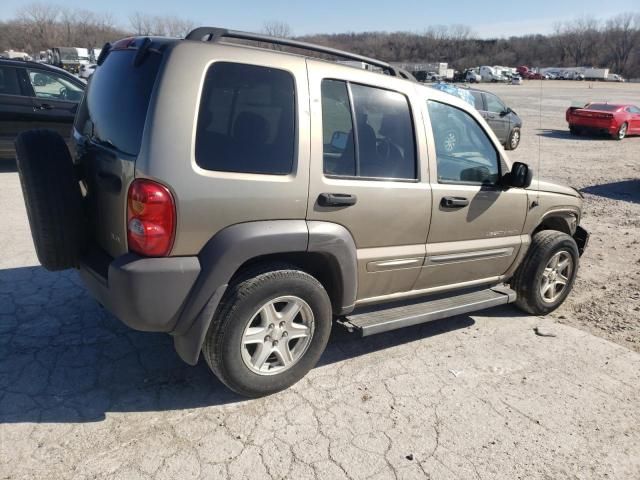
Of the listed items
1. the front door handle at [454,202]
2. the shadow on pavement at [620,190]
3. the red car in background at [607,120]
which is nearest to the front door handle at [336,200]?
the front door handle at [454,202]

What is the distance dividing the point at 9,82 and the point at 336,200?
26.7ft

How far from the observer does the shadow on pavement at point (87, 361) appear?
2.89 metres

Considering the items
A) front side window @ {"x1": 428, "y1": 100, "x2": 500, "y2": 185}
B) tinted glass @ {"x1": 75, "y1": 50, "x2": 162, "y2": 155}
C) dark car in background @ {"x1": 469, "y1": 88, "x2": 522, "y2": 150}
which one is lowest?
dark car in background @ {"x1": 469, "y1": 88, "x2": 522, "y2": 150}

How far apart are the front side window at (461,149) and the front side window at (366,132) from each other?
0.85ft

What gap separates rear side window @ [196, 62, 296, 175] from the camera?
2578mm

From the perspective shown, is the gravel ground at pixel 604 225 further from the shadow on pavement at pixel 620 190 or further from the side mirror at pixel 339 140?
the side mirror at pixel 339 140

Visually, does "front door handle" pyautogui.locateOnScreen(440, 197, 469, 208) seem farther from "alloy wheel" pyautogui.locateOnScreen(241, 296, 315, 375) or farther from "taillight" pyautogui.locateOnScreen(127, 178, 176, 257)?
"taillight" pyautogui.locateOnScreen(127, 178, 176, 257)

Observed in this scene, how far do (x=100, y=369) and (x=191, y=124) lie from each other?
68.4 inches

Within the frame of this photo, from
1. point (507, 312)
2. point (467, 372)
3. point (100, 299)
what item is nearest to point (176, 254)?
point (100, 299)

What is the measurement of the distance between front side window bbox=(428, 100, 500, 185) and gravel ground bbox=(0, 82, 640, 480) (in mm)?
1273

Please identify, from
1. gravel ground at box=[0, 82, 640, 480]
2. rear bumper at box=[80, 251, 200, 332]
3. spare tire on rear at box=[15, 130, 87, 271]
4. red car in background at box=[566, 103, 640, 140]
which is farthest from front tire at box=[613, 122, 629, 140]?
spare tire on rear at box=[15, 130, 87, 271]

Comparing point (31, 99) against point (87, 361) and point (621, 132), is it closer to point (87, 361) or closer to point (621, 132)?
point (87, 361)

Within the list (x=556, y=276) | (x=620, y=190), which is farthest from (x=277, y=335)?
(x=620, y=190)

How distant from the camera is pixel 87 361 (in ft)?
10.8
